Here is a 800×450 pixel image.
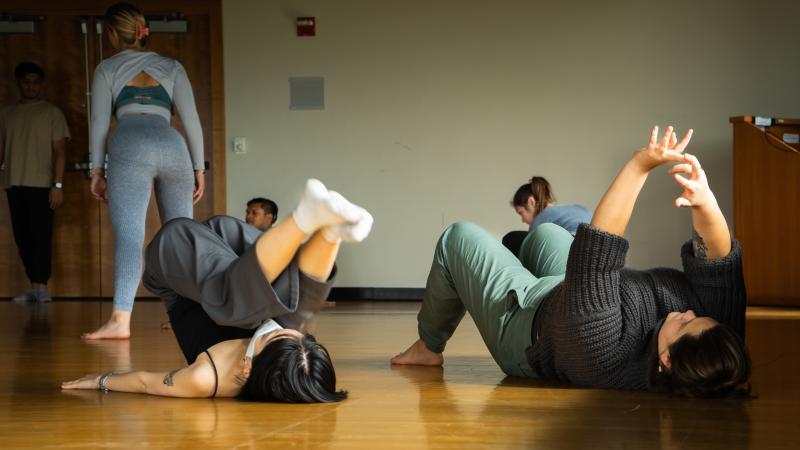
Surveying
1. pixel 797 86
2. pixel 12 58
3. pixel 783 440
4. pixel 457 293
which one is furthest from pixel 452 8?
pixel 783 440

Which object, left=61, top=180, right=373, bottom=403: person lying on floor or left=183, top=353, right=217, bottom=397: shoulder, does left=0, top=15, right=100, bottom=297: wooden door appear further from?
left=183, top=353, right=217, bottom=397: shoulder

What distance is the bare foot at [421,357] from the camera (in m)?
3.10

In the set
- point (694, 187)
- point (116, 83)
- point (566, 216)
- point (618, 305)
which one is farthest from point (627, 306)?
point (116, 83)

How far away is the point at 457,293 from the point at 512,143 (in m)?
4.08

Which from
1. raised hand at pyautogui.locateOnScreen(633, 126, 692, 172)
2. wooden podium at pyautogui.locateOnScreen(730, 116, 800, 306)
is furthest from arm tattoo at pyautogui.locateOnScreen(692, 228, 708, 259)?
wooden podium at pyautogui.locateOnScreen(730, 116, 800, 306)

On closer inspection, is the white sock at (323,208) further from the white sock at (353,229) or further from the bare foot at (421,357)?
the bare foot at (421,357)

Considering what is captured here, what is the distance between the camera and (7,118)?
6.71 m

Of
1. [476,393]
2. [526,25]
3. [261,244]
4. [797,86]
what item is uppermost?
[526,25]

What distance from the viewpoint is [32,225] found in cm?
667

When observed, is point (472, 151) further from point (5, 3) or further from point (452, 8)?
point (5, 3)

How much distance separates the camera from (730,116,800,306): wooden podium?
6.07m

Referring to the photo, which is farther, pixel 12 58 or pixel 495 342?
pixel 12 58

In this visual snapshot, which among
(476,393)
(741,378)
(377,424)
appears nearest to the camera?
(377,424)

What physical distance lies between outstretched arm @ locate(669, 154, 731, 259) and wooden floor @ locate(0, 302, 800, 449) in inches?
14.7
